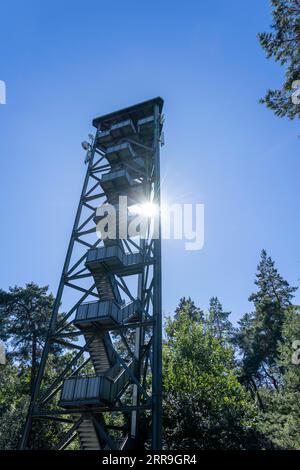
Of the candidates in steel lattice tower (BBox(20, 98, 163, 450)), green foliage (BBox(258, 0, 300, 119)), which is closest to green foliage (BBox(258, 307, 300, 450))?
steel lattice tower (BBox(20, 98, 163, 450))


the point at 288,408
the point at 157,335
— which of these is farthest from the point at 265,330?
the point at 157,335

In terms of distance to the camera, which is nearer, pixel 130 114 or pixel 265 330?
pixel 130 114

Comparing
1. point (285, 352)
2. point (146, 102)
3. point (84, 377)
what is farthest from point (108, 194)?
point (285, 352)

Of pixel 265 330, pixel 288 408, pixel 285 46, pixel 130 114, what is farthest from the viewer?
pixel 265 330

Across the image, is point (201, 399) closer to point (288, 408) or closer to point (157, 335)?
point (157, 335)

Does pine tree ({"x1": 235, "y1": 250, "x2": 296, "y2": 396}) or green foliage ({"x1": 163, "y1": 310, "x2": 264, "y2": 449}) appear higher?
pine tree ({"x1": 235, "y1": 250, "x2": 296, "y2": 396})

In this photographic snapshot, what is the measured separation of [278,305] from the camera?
4284 centimetres

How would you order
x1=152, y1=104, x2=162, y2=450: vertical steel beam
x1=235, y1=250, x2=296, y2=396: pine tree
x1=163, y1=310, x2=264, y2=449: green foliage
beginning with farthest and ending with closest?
x1=235, y1=250, x2=296, y2=396: pine tree
x1=163, y1=310, x2=264, y2=449: green foliage
x1=152, y1=104, x2=162, y2=450: vertical steel beam

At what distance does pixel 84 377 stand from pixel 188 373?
34.6ft

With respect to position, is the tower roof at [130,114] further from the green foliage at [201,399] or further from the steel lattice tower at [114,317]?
the green foliage at [201,399]

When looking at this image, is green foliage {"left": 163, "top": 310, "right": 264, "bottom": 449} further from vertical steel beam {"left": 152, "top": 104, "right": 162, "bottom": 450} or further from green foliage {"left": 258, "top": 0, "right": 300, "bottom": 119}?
green foliage {"left": 258, "top": 0, "right": 300, "bottom": 119}

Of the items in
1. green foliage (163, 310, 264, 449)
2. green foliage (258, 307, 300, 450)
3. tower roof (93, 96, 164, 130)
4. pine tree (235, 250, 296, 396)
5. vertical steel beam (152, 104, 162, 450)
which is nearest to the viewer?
vertical steel beam (152, 104, 162, 450)

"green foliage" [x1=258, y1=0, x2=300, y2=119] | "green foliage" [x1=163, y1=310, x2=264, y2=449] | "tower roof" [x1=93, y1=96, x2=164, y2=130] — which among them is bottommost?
"green foliage" [x1=163, y1=310, x2=264, y2=449]
